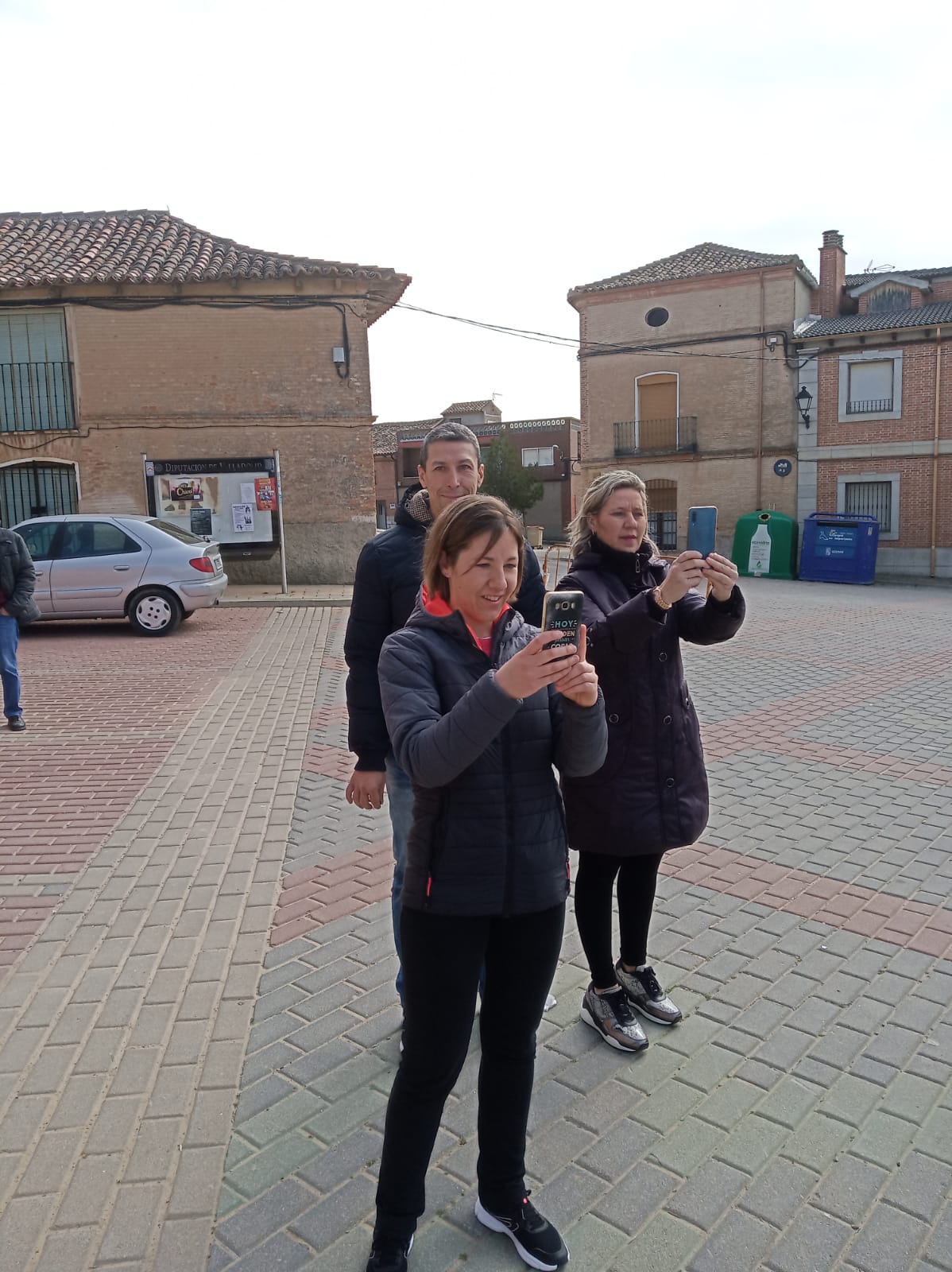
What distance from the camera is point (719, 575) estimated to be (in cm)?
288

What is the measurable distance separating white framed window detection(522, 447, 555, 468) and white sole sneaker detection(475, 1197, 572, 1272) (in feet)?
163

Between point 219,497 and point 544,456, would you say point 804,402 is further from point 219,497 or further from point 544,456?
point 544,456

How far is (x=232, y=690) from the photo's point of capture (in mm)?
9180

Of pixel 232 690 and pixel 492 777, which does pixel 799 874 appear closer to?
pixel 492 777

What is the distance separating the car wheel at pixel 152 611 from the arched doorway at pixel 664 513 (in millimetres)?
20451

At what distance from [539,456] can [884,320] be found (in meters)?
26.3

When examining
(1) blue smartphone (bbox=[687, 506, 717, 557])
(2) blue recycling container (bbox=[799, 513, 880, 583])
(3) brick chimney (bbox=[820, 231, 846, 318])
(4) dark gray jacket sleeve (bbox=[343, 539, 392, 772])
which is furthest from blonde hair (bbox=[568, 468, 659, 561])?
(3) brick chimney (bbox=[820, 231, 846, 318])

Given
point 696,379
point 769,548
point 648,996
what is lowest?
point 648,996

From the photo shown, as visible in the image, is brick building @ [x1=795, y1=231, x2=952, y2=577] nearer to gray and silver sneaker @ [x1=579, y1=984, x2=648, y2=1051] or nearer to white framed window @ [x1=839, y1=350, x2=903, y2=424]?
white framed window @ [x1=839, y1=350, x2=903, y2=424]

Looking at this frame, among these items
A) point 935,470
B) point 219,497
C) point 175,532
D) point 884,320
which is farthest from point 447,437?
point 884,320

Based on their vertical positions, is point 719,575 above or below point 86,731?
above

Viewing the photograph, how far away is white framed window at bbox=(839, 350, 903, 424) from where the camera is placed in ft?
86.2

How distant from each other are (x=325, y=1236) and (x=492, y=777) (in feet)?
3.94

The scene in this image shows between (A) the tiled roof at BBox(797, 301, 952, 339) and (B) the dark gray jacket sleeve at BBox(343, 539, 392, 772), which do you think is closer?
(B) the dark gray jacket sleeve at BBox(343, 539, 392, 772)
